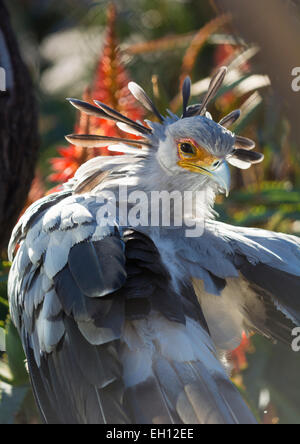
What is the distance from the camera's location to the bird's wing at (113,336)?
1.04 meters

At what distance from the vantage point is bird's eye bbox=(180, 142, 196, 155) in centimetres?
137

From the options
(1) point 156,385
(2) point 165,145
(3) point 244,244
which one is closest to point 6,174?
(2) point 165,145

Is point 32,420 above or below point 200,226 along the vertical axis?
below

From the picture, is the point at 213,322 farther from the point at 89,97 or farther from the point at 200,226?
the point at 89,97

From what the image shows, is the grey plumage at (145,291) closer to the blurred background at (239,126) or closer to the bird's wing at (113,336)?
the bird's wing at (113,336)

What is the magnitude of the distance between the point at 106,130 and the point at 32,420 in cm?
89

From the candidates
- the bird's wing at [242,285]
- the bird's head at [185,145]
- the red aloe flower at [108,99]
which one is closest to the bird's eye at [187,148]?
the bird's head at [185,145]

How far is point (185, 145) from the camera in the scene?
137cm

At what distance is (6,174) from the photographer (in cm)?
200

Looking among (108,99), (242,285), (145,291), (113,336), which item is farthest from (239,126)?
(113,336)

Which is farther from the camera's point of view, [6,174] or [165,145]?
[6,174]

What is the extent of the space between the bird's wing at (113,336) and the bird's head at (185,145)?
0.25 meters

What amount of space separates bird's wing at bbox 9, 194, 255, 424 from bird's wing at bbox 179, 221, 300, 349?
0.09 meters
